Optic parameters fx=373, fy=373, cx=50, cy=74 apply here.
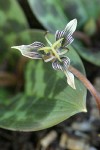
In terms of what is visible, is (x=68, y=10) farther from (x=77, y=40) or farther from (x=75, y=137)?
(x=75, y=137)

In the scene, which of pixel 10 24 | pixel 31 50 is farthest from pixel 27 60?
pixel 31 50

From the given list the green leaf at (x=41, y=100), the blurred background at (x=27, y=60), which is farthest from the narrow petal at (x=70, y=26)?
the blurred background at (x=27, y=60)

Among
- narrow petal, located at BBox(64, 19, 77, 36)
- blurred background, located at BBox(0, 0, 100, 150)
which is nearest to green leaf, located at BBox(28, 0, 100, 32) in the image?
blurred background, located at BBox(0, 0, 100, 150)

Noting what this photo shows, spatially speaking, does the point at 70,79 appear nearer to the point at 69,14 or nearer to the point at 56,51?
the point at 56,51

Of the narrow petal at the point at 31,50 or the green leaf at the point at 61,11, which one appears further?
the green leaf at the point at 61,11

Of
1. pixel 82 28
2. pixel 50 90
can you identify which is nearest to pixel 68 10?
pixel 82 28

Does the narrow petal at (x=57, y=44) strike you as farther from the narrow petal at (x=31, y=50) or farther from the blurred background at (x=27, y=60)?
the blurred background at (x=27, y=60)
